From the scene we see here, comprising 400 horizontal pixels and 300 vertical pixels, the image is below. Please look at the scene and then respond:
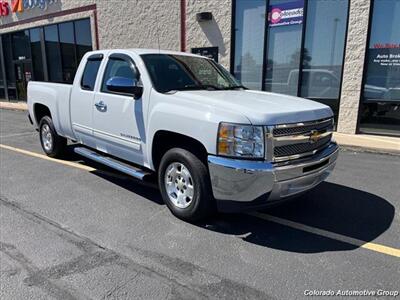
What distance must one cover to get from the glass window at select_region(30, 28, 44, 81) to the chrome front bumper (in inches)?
719

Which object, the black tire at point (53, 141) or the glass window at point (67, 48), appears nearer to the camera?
the black tire at point (53, 141)

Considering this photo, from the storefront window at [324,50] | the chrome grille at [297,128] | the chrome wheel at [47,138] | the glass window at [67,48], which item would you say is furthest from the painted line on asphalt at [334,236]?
the glass window at [67,48]

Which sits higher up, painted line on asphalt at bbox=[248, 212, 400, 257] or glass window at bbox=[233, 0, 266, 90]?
glass window at bbox=[233, 0, 266, 90]

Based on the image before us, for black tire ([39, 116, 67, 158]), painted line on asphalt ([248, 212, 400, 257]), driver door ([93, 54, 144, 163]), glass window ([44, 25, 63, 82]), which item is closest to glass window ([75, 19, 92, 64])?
glass window ([44, 25, 63, 82])

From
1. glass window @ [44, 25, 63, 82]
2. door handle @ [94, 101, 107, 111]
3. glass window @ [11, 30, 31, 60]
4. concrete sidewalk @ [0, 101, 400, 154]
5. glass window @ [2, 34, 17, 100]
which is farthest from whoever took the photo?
glass window @ [2, 34, 17, 100]

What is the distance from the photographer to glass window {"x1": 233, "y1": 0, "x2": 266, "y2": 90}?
36.2ft

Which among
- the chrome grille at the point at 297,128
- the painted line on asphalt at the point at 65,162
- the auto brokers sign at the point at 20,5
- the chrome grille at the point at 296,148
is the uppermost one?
the auto brokers sign at the point at 20,5

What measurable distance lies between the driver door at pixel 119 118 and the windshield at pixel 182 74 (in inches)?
10.4

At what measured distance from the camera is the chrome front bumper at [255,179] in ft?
11.0

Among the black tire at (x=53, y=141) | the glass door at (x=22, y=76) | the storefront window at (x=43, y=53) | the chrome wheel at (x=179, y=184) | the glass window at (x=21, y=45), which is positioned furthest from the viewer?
the glass door at (x=22, y=76)

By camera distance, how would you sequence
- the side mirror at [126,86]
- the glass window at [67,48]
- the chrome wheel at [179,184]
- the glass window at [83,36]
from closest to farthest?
the chrome wheel at [179,184] < the side mirror at [126,86] < the glass window at [83,36] < the glass window at [67,48]

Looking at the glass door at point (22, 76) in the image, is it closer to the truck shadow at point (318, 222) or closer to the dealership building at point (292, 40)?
the dealership building at point (292, 40)

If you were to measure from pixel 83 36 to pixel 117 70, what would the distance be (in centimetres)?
1261

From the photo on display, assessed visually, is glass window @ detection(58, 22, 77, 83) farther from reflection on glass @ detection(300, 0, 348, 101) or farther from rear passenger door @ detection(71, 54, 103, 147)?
rear passenger door @ detection(71, 54, 103, 147)
